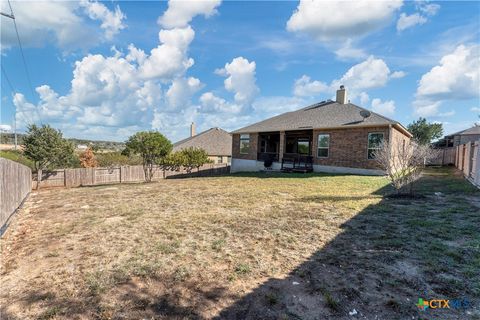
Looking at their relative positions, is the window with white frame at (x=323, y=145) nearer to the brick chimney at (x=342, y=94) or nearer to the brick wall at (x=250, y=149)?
the brick chimney at (x=342, y=94)

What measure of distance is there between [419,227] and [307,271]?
3080mm

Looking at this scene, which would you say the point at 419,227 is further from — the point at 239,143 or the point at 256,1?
the point at 239,143

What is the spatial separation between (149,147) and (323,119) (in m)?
12.2

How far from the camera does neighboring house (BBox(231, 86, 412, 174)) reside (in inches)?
554

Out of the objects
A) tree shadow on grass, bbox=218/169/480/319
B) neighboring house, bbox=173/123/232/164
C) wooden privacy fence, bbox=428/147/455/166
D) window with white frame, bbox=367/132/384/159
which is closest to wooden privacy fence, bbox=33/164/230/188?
neighboring house, bbox=173/123/232/164

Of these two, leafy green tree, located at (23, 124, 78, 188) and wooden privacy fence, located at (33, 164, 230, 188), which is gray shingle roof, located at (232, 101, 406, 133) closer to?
wooden privacy fence, located at (33, 164, 230, 188)

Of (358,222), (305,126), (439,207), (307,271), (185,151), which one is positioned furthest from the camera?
(185,151)

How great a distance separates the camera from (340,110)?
1723cm

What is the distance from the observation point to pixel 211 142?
33.2 m

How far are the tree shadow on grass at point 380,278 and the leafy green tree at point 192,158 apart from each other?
17.1 meters

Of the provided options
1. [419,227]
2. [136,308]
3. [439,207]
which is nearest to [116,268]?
[136,308]

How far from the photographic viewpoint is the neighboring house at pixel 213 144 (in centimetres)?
3183

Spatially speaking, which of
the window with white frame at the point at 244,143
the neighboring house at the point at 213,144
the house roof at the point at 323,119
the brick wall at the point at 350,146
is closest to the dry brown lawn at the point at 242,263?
the brick wall at the point at 350,146

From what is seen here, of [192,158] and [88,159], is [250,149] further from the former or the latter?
[88,159]
